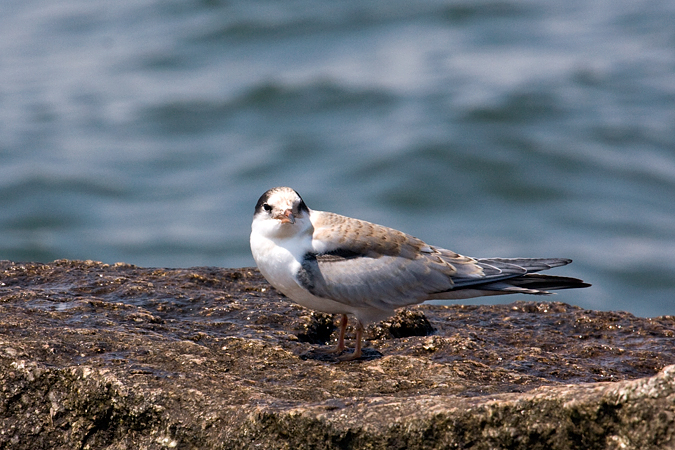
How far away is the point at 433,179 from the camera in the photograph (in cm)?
1562

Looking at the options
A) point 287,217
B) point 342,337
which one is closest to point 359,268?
point 342,337

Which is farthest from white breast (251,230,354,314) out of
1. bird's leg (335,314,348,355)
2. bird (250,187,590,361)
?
bird's leg (335,314,348,355)

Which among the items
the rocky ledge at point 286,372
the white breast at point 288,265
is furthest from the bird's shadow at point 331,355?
the white breast at point 288,265

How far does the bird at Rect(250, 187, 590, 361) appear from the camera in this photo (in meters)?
5.66

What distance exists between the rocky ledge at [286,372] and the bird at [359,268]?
31 cm

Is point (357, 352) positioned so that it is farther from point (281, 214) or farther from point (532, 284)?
point (532, 284)

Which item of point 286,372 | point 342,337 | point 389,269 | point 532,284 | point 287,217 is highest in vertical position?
point 287,217

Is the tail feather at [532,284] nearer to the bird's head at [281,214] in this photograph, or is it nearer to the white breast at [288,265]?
the white breast at [288,265]

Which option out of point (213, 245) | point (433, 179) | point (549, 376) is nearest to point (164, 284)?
point (549, 376)

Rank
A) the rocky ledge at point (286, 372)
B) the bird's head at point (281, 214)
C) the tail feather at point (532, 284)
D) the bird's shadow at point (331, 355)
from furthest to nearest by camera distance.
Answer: the tail feather at point (532, 284) < the bird's head at point (281, 214) < the bird's shadow at point (331, 355) < the rocky ledge at point (286, 372)

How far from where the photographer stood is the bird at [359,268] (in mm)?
5660

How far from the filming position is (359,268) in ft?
Answer: 19.0

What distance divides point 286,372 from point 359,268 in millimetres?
1163

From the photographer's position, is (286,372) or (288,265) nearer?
(286,372)
